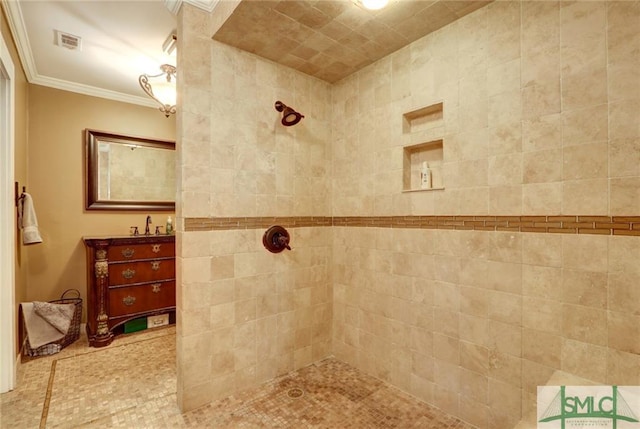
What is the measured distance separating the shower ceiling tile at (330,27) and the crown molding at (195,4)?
168 mm

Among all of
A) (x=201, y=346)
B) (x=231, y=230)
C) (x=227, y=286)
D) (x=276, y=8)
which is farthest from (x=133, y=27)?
(x=201, y=346)

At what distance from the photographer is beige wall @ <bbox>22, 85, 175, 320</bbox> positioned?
299cm

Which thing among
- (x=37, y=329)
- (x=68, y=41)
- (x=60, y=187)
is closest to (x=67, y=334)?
(x=37, y=329)

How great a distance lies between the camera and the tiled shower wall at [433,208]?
1.35 meters

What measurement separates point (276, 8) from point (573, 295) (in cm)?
211

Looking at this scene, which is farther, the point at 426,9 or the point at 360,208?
the point at 360,208

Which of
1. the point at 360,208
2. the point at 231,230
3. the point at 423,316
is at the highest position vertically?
the point at 360,208

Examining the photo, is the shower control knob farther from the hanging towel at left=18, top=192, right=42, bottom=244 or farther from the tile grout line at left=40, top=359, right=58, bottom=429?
the hanging towel at left=18, top=192, right=42, bottom=244

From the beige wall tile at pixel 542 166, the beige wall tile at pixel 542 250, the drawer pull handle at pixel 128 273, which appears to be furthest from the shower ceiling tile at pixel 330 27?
the drawer pull handle at pixel 128 273

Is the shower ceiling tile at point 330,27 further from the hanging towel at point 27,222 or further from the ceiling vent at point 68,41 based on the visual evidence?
the hanging towel at point 27,222

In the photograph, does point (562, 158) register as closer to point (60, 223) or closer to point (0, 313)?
point (0, 313)

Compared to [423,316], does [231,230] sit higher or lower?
higher

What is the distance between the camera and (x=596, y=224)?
135cm

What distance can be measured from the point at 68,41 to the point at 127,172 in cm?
138
